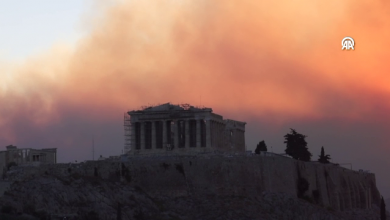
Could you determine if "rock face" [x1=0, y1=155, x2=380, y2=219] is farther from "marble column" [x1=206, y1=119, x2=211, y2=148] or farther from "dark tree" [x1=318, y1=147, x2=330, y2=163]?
"dark tree" [x1=318, y1=147, x2=330, y2=163]

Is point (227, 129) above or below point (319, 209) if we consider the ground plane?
above

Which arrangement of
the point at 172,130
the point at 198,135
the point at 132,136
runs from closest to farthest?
the point at 198,135 < the point at 132,136 < the point at 172,130

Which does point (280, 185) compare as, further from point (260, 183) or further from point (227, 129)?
point (227, 129)

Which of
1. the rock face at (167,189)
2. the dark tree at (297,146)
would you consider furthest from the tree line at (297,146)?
the rock face at (167,189)

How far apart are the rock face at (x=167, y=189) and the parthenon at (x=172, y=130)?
28.2 ft

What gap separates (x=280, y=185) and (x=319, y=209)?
6508 mm

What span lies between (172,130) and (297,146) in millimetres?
25807

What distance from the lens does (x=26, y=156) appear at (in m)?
116

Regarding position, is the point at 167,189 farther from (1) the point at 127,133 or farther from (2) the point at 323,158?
(2) the point at 323,158

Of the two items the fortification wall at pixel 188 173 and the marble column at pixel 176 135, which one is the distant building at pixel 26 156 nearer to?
the fortification wall at pixel 188 173

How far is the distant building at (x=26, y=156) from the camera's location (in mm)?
113125

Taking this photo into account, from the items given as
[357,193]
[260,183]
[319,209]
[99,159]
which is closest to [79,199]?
[99,159]

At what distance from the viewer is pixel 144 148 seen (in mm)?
126500

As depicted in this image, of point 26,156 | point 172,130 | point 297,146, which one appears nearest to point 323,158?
point 297,146
